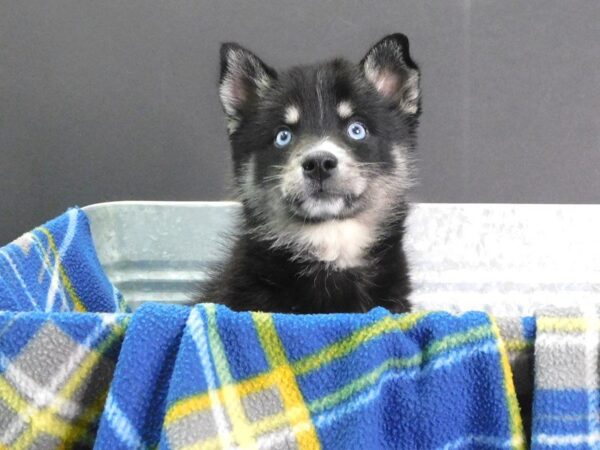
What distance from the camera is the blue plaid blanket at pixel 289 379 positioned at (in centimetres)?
81

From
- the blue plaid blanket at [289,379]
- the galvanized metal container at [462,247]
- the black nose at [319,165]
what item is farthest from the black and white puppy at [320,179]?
the blue plaid blanket at [289,379]

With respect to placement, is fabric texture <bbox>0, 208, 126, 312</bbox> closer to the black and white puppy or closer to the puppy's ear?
the black and white puppy

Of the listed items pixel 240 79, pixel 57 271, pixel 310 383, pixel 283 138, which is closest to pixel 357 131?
pixel 283 138

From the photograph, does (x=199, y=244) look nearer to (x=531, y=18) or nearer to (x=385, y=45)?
(x=385, y=45)

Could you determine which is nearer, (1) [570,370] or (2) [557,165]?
(1) [570,370]

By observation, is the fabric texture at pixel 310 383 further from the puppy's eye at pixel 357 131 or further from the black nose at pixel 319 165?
the puppy's eye at pixel 357 131

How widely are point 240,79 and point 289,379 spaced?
1.25 m

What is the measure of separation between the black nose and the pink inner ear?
0.45 metres

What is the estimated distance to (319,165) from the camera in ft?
4.94

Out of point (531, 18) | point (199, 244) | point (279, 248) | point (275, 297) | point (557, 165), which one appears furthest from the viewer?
point (557, 165)

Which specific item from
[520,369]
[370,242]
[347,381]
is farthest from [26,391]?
[370,242]

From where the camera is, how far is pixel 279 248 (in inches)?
66.5

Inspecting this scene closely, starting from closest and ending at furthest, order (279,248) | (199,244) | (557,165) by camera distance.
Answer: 1. (279,248)
2. (199,244)
3. (557,165)

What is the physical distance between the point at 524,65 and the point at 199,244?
1574 millimetres
